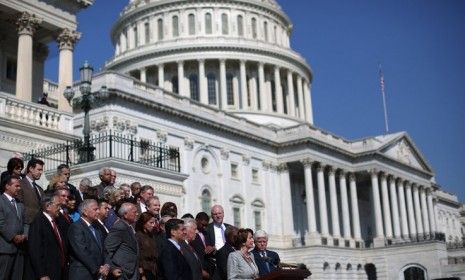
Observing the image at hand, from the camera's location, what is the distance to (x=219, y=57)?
7325 centimetres

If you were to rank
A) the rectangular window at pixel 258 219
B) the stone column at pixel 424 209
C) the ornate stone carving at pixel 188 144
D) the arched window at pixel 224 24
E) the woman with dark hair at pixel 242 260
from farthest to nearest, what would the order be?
the arched window at pixel 224 24 → the stone column at pixel 424 209 → the rectangular window at pixel 258 219 → the ornate stone carving at pixel 188 144 → the woman with dark hair at pixel 242 260

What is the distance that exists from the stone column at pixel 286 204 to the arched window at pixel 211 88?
16.7 meters

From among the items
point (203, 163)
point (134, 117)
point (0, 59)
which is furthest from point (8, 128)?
Result: point (203, 163)

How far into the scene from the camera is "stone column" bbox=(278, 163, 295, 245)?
5688 centimetres

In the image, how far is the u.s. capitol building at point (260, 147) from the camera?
4572 cm

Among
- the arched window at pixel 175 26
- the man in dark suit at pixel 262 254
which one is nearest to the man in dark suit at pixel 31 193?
the man in dark suit at pixel 262 254

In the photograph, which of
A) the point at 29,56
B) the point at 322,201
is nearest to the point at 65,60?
the point at 29,56

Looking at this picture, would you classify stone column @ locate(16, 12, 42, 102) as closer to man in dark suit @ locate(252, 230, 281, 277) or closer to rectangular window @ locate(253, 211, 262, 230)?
man in dark suit @ locate(252, 230, 281, 277)

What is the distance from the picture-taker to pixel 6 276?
9.20 metres

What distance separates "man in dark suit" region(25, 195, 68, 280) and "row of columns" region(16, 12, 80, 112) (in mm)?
15219

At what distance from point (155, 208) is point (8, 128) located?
9.88 meters

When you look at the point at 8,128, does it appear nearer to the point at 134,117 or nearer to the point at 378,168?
the point at 134,117

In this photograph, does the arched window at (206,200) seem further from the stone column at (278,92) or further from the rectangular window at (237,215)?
the stone column at (278,92)

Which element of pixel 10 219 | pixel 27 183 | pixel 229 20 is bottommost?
pixel 10 219
